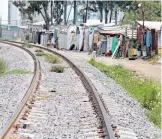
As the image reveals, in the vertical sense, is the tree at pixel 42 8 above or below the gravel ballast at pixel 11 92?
above

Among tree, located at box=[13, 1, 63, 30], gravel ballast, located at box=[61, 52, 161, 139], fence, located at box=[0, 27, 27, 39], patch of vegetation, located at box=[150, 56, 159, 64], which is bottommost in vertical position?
patch of vegetation, located at box=[150, 56, 159, 64]

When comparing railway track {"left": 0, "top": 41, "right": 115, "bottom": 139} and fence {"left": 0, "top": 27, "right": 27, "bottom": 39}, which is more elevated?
fence {"left": 0, "top": 27, "right": 27, "bottom": 39}

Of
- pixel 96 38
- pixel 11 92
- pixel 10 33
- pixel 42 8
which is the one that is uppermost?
pixel 42 8

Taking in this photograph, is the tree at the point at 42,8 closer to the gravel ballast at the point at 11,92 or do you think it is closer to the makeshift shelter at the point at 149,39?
the makeshift shelter at the point at 149,39

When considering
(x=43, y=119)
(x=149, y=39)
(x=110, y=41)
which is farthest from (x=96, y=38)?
(x=43, y=119)

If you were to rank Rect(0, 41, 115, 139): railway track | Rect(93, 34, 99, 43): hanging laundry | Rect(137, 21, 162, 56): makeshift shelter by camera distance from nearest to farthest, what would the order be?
1. Rect(0, 41, 115, 139): railway track
2. Rect(137, 21, 162, 56): makeshift shelter
3. Rect(93, 34, 99, 43): hanging laundry

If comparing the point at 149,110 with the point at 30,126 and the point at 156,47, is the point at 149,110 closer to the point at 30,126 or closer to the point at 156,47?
the point at 30,126

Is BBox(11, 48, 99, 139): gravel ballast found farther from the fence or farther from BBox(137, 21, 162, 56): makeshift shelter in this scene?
the fence

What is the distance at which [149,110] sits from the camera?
457 inches

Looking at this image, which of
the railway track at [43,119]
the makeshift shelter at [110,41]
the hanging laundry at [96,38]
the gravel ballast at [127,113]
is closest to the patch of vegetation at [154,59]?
the makeshift shelter at [110,41]

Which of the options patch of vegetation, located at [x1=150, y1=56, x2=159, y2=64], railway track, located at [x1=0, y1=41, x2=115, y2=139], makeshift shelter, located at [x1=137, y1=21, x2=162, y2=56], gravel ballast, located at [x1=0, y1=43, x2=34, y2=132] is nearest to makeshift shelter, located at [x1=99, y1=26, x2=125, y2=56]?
makeshift shelter, located at [x1=137, y1=21, x2=162, y2=56]

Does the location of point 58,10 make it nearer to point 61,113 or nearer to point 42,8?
point 42,8

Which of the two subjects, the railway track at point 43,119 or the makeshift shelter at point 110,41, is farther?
the makeshift shelter at point 110,41

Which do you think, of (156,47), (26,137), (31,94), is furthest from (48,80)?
(156,47)
